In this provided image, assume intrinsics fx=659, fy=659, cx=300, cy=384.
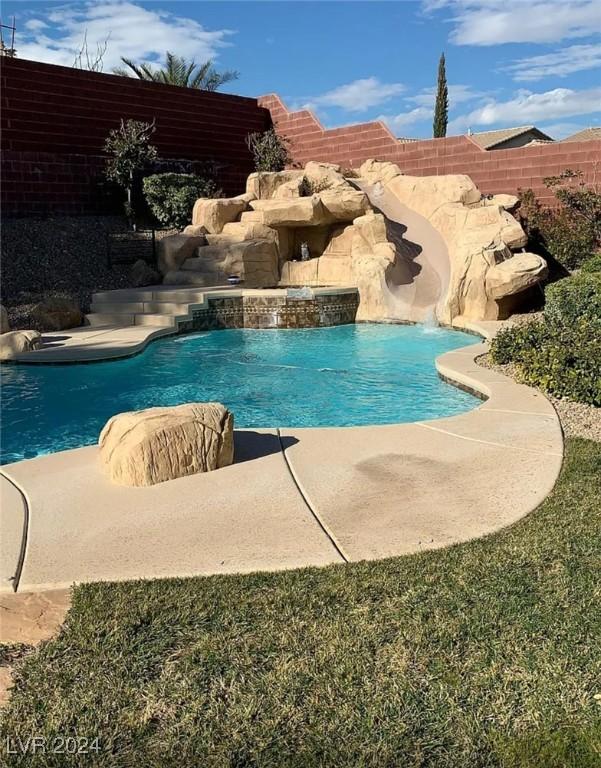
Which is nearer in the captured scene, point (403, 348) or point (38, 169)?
point (403, 348)

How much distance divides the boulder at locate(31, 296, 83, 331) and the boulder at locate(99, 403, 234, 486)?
767cm

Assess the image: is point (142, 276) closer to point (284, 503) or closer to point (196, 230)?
point (196, 230)

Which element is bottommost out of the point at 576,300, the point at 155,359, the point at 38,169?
the point at 155,359

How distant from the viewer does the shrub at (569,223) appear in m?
14.5

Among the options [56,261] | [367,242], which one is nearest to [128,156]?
[56,261]

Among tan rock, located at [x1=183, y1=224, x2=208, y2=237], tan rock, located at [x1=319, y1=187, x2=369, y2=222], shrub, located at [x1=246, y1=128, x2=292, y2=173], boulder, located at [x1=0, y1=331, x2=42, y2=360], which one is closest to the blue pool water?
boulder, located at [x1=0, y1=331, x2=42, y2=360]

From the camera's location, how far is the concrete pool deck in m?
3.49

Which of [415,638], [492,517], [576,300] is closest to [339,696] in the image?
[415,638]

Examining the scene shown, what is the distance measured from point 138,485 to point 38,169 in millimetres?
14081

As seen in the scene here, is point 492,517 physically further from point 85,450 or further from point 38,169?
point 38,169

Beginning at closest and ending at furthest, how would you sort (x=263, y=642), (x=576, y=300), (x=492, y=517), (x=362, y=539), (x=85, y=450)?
(x=263, y=642) → (x=362, y=539) → (x=492, y=517) → (x=85, y=450) → (x=576, y=300)

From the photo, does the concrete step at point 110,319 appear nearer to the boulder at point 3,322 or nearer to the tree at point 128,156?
the boulder at point 3,322

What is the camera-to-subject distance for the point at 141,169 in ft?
56.9

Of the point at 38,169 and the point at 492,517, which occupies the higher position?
the point at 38,169
